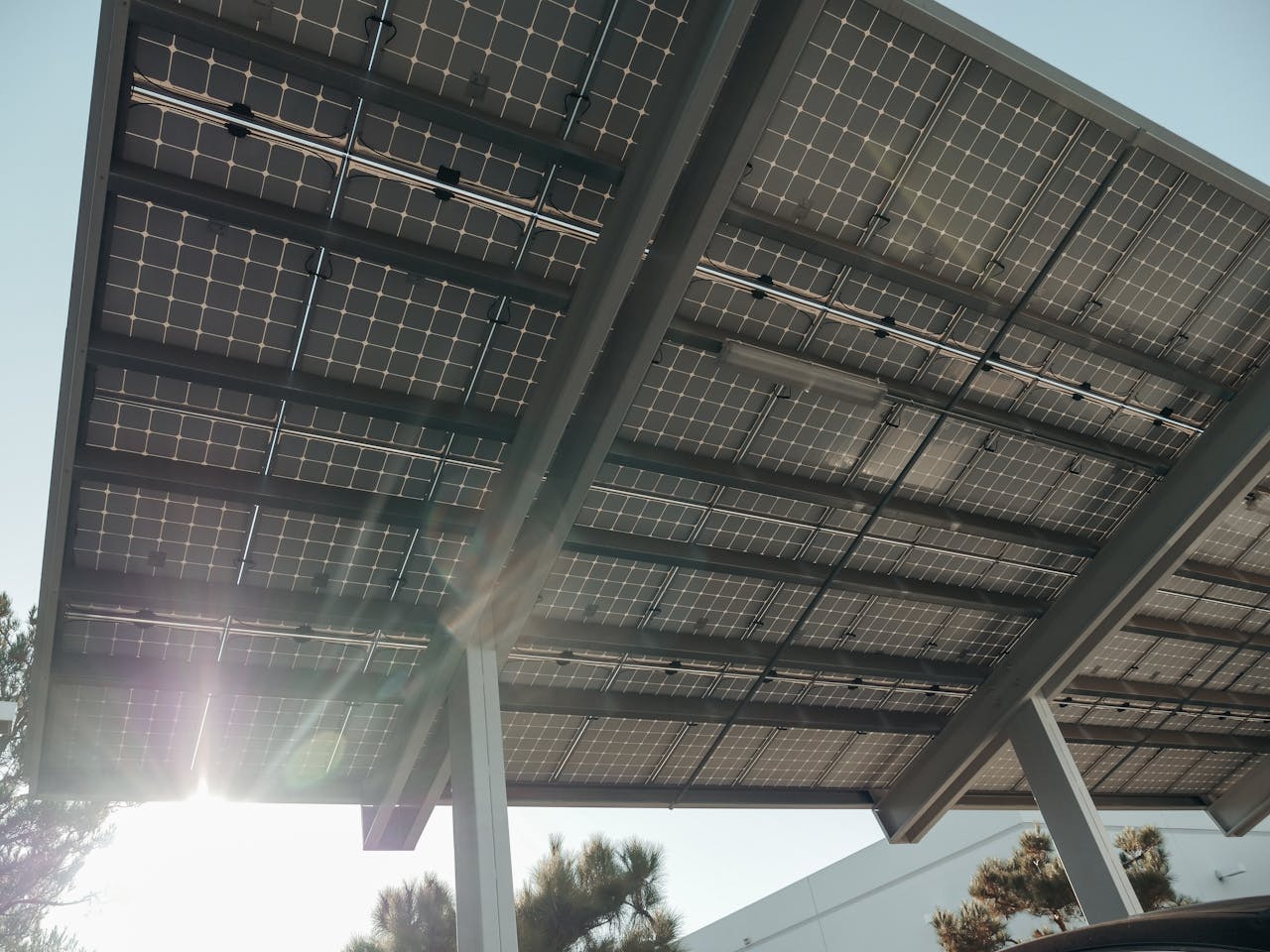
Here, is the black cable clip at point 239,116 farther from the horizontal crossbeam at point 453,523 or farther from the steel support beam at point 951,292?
the steel support beam at point 951,292

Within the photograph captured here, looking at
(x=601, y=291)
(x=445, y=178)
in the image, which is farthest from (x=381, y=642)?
(x=445, y=178)

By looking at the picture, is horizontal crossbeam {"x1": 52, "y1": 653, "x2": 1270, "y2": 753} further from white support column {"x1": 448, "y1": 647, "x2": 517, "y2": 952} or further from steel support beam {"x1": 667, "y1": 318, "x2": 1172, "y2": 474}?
steel support beam {"x1": 667, "y1": 318, "x2": 1172, "y2": 474}

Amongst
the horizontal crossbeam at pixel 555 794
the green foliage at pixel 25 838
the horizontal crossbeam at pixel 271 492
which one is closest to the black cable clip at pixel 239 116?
the horizontal crossbeam at pixel 271 492

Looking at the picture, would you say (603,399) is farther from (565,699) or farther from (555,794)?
(555,794)

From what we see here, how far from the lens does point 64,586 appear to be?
11.8m

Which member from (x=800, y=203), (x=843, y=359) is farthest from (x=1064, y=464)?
(x=800, y=203)

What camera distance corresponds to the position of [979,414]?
14.0m

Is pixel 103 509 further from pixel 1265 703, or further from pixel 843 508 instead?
pixel 1265 703

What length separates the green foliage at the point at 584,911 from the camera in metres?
18.6

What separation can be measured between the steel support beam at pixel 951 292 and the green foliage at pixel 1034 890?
52.1ft

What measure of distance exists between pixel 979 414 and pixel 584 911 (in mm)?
12813

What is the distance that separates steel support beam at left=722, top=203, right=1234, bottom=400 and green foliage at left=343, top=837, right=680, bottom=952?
13.4 meters

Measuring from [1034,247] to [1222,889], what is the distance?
112 ft

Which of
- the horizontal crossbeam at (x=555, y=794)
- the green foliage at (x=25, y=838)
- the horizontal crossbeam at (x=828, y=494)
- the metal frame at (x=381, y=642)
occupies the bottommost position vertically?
the horizontal crossbeam at (x=555, y=794)
